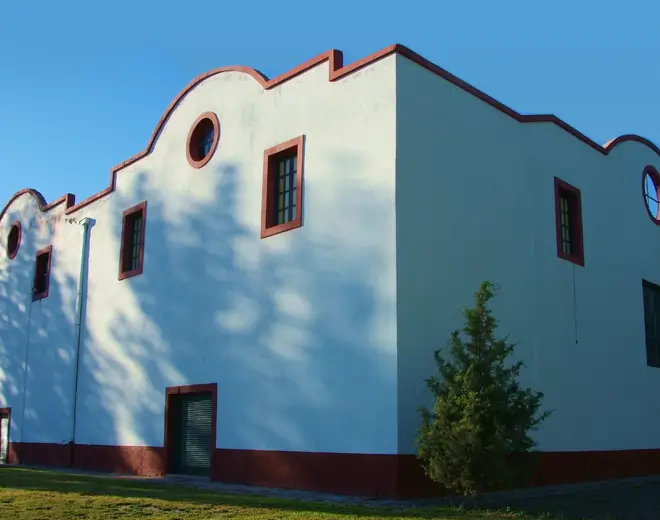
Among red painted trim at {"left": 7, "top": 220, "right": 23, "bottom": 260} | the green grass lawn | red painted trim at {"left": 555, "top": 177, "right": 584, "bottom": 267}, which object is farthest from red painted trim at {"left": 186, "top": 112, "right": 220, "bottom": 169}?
red painted trim at {"left": 7, "top": 220, "right": 23, "bottom": 260}

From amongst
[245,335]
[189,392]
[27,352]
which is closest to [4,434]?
[27,352]

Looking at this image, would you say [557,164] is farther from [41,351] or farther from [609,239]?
[41,351]

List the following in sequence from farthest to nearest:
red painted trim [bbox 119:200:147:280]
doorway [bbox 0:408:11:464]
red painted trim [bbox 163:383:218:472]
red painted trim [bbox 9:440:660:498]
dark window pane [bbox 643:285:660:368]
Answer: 1. doorway [bbox 0:408:11:464]
2. dark window pane [bbox 643:285:660:368]
3. red painted trim [bbox 119:200:147:280]
4. red painted trim [bbox 163:383:218:472]
5. red painted trim [bbox 9:440:660:498]

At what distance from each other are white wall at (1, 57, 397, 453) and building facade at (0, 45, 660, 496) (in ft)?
0.14

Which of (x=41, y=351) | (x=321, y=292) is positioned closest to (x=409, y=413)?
(x=321, y=292)

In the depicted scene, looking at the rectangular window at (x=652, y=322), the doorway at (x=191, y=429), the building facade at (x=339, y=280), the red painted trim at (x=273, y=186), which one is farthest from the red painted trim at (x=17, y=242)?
the rectangular window at (x=652, y=322)

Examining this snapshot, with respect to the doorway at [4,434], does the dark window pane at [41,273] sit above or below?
above

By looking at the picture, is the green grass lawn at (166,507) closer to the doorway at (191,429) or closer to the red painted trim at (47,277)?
the doorway at (191,429)

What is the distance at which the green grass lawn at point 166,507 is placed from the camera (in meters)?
9.10

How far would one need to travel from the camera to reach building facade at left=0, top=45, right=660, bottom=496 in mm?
12305

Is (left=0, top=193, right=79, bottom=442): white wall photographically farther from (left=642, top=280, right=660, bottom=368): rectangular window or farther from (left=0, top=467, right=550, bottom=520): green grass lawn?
(left=642, top=280, right=660, bottom=368): rectangular window

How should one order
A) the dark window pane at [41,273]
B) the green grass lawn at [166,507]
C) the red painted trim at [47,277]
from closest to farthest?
the green grass lawn at [166,507] < the red painted trim at [47,277] < the dark window pane at [41,273]

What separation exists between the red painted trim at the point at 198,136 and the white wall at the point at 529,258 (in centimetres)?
500

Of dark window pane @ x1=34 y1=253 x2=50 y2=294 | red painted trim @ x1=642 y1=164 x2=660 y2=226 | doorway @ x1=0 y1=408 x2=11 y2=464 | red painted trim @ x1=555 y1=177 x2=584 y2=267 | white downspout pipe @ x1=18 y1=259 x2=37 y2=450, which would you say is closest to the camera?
red painted trim @ x1=555 y1=177 x2=584 y2=267
